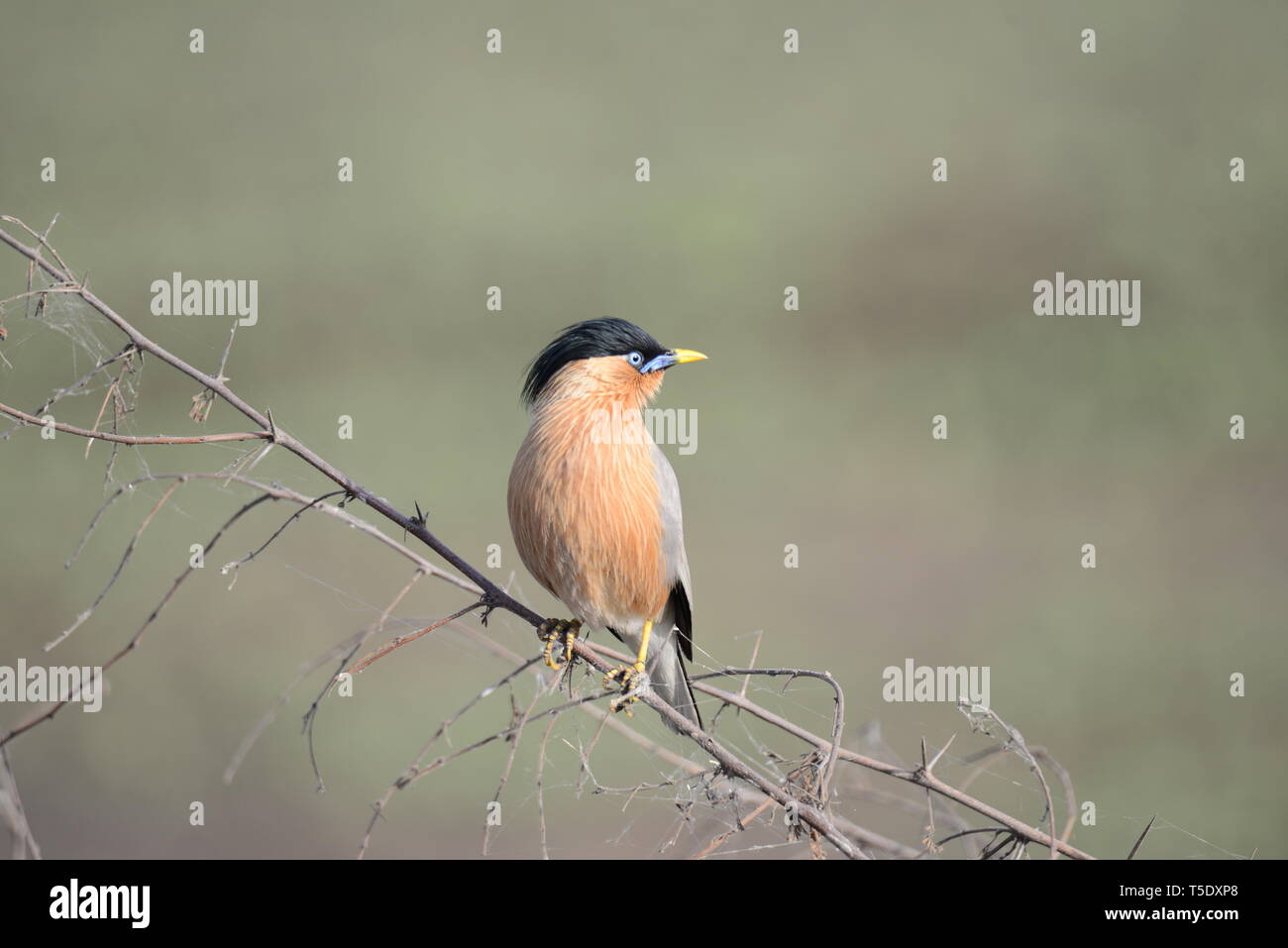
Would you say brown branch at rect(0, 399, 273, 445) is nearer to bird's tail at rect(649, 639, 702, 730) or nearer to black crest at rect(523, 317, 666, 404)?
black crest at rect(523, 317, 666, 404)

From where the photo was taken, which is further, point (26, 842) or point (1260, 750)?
point (1260, 750)

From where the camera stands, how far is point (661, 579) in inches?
121

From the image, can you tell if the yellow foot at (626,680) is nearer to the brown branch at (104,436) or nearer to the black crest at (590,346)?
the black crest at (590,346)

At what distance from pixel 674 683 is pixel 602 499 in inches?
26.7

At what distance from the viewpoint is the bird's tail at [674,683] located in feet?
10.6

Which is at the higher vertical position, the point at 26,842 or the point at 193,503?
the point at 193,503

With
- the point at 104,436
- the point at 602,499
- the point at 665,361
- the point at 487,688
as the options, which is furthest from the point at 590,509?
the point at 104,436

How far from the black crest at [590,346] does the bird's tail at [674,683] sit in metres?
0.84

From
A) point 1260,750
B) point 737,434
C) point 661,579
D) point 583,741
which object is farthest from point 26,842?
point 1260,750

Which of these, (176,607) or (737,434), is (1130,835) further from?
(176,607)

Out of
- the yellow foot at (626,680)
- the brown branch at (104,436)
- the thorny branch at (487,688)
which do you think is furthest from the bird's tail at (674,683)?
the brown branch at (104,436)

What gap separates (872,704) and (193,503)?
198 inches

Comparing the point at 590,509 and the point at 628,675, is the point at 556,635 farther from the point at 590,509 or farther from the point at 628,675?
the point at 590,509

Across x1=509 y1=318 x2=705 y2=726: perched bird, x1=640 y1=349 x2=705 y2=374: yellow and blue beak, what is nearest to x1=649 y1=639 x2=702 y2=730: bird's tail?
x1=509 y1=318 x2=705 y2=726: perched bird
